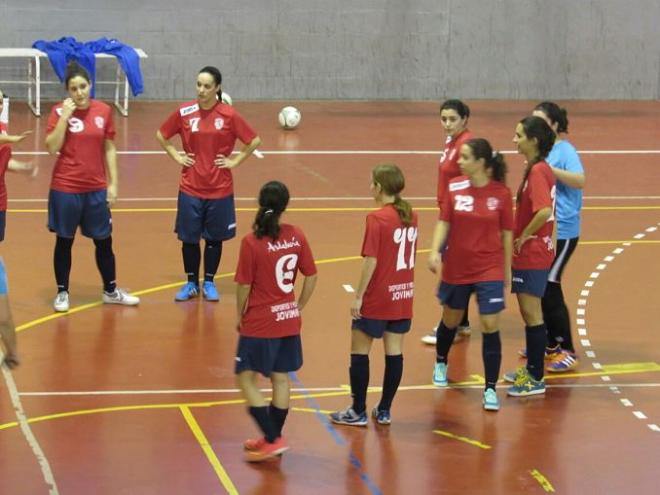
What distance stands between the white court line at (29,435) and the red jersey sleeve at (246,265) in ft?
4.75

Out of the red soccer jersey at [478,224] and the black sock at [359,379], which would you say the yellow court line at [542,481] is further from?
the red soccer jersey at [478,224]

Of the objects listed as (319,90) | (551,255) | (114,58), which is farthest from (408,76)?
(551,255)

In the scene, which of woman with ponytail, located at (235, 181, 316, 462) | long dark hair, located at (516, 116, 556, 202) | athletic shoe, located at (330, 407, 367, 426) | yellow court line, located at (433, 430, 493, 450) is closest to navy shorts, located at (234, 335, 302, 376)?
woman with ponytail, located at (235, 181, 316, 462)

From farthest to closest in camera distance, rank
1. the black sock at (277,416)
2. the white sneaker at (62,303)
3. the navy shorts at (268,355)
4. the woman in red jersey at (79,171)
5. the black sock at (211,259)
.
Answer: the black sock at (211,259) → the white sneaker at (62,303) → the woman in red jersey at (79,171) → the black sock at (277,416) → the navy shorts at (268,355)

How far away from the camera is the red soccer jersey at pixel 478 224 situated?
28.0ft

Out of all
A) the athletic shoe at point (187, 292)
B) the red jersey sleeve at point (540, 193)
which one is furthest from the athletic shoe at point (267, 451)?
the athletic shoe at point (187, 292)

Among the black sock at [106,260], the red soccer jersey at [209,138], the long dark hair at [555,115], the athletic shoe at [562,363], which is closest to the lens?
the long dark hair at [555,115]

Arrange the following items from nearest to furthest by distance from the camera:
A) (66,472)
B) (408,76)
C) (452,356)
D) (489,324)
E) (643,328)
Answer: (66,472)
(489,324)
(452,356)
(643,328)
(408,76)

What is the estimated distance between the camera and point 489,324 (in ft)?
28.2

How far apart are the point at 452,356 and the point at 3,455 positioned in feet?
12.0

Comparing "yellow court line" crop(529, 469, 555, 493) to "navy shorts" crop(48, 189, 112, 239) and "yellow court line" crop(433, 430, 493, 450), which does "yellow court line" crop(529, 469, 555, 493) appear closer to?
"yellow court line" crop(433, 430, 493, 450)

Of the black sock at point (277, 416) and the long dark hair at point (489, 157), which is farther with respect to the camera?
the long dark hair at point (489, 157)

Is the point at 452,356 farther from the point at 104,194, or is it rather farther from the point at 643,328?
the point at 104,194

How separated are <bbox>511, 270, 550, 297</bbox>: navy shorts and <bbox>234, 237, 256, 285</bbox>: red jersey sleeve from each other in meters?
2.26
